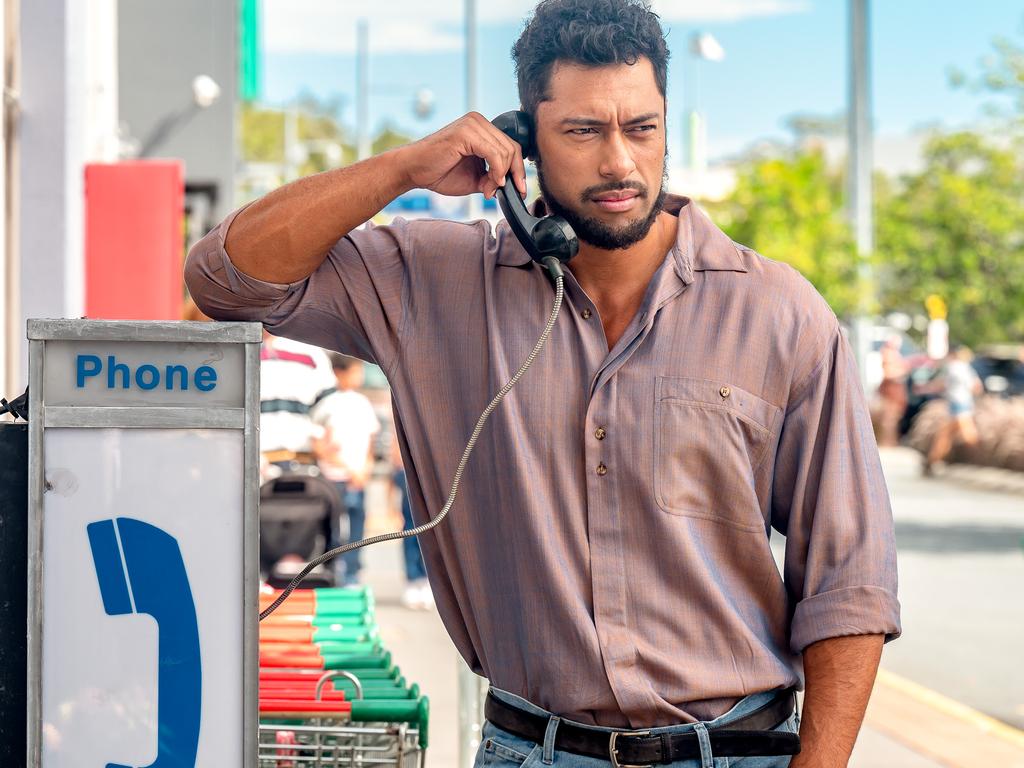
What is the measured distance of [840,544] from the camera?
8.59 ft

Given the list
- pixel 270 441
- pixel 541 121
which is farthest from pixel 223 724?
pixel 270 441

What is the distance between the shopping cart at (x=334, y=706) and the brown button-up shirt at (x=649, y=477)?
0.41 meters

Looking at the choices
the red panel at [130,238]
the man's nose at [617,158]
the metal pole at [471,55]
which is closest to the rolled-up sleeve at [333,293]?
the man's nose at [617,158]

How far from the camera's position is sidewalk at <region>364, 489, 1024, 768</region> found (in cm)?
679

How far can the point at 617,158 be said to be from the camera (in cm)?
258

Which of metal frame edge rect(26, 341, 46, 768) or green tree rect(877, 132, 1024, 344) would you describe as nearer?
metal frame edge rect(26, 341, 46, 768)

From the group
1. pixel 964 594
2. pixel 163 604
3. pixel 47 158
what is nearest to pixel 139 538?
pixel 163 604

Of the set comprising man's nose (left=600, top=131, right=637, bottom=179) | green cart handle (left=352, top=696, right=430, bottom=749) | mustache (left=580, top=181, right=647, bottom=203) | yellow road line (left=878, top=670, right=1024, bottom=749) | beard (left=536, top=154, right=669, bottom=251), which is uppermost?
man's nose (left=600, top=131, right=637, bottom=179)

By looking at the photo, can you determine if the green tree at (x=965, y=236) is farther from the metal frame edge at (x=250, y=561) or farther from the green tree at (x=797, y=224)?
the metal frame edge at (x=250, y=561)

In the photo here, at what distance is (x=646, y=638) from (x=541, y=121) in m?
0.93

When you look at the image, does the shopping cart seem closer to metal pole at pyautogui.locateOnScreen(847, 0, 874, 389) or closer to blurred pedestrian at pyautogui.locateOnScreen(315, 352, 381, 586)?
blurred pedestrian at pyautogui.locateOnScreen(315, 352, 381, 586)

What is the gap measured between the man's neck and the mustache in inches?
4.6

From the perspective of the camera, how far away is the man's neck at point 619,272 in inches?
108

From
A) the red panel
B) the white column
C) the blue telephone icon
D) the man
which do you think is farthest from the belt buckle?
the red panel
